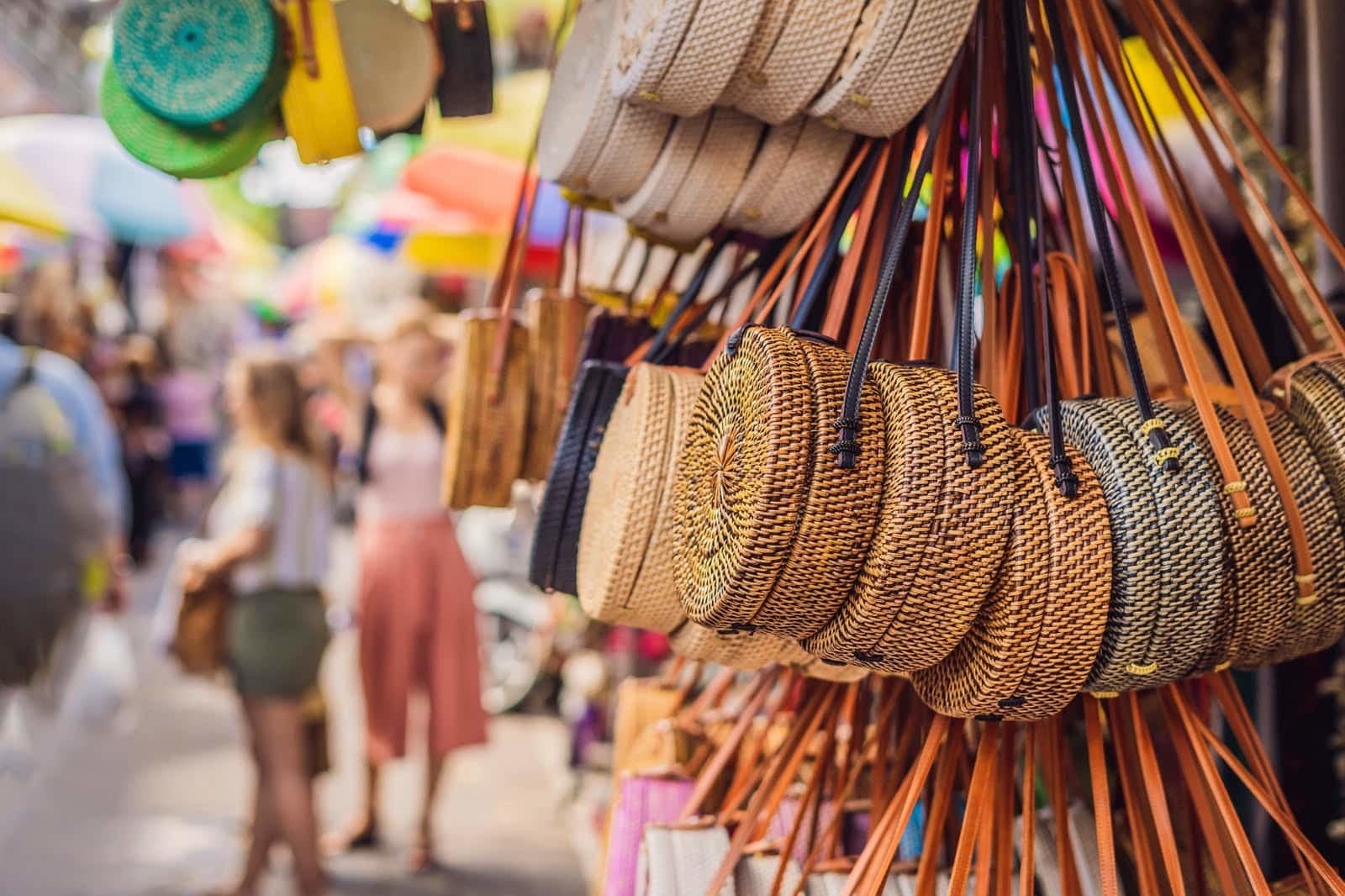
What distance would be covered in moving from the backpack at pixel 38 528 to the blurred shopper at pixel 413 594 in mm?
954

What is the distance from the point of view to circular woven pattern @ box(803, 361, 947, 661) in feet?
2.66

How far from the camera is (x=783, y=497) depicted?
2.65 ft

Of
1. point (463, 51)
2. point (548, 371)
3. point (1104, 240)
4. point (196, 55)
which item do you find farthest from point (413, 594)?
point (1104, 240)

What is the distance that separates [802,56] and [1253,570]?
1.79 feet

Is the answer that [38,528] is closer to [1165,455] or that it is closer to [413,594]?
[413,594]

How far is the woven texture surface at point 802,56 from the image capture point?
962mm

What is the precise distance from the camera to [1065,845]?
1077 mm

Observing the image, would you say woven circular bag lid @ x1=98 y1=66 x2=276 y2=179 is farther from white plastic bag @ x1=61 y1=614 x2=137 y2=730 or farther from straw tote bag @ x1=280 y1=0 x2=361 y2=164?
white plastic bag @ x1=61 y1=614 x2=137 y2=730

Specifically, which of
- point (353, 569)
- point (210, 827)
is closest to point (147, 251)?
point (353, 569)

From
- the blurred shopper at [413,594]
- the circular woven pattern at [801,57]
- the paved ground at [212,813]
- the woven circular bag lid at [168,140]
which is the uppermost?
the woven circular bag lid at [168,140]

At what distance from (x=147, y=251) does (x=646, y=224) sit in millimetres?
10776

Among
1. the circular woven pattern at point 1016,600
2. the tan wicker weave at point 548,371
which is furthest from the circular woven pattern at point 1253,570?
the tan wicker weave at point 548,371

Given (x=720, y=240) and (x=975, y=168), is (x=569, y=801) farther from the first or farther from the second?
(x=975, y=168)

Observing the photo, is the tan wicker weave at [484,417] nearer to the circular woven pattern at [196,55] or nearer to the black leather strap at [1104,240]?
the circular woven pattern at [196,55]
